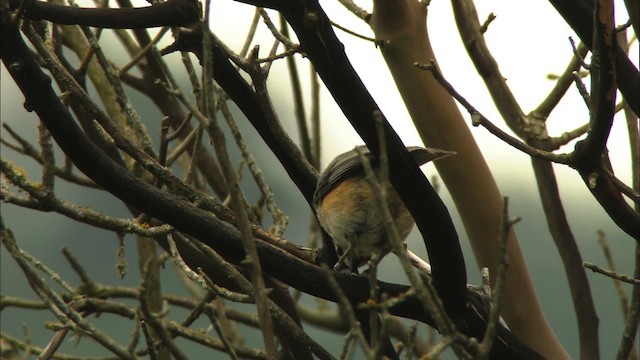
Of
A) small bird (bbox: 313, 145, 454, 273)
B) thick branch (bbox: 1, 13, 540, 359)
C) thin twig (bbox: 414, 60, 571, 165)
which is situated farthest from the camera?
small bird (bbox: 313, 145, 454, 273)

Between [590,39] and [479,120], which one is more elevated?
[590,39]

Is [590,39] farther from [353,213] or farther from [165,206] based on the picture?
[353,213]

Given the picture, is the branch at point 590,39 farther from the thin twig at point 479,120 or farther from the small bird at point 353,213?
the small bird at point 353,213

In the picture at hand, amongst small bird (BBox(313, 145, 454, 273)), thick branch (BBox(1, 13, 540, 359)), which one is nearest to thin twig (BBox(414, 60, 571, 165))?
thick branch (BBox(1, 13, 540, 359))

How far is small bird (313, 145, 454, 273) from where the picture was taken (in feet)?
12.8

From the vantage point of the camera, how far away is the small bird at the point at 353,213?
12.8ft

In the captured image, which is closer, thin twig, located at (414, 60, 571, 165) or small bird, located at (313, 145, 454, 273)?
thin twig, located at (414, 60, 571, 165)

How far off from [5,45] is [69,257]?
1.60 metres

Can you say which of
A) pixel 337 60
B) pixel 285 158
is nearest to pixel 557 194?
pixel 285 158

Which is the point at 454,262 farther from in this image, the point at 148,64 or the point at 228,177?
the point at 148,64

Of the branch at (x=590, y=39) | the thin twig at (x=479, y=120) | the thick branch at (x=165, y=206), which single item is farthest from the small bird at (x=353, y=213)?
the branch at (x=590, y=39)

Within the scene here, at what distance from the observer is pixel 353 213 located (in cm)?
404

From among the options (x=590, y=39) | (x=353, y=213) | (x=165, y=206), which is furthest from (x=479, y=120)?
(x=353, y=213)

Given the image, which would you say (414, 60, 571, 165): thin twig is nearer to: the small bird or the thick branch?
the thick branch
